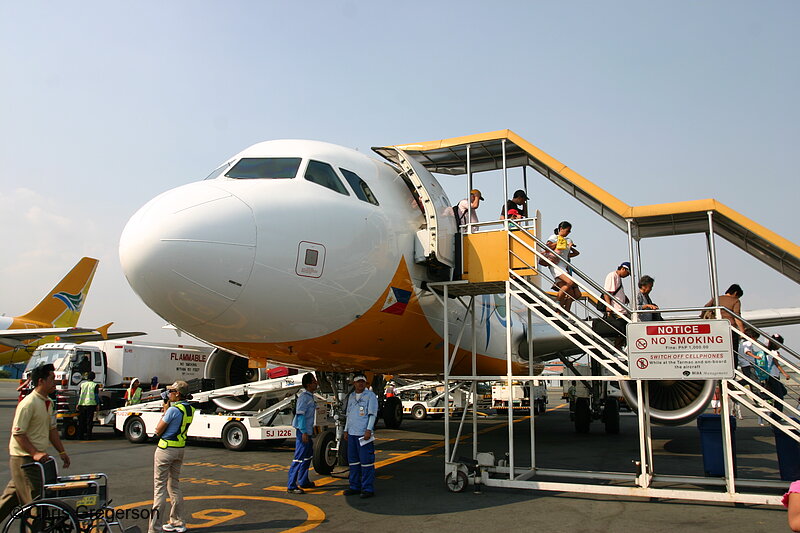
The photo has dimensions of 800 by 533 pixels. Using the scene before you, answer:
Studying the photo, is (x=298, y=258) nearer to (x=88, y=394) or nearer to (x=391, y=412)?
(x=88, y=394)

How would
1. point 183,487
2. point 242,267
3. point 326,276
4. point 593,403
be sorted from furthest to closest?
point 593,403, point 183,487, point 326,276, point 242,267

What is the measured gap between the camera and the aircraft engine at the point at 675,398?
7.50 meters

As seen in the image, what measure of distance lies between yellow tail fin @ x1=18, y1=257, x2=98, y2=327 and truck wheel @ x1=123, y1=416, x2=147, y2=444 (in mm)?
22863

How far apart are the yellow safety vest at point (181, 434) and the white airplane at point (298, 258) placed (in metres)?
0.83

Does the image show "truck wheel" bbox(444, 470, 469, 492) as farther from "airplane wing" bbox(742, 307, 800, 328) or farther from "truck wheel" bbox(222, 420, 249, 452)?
"airplane wing" bbox(742, 307, 800, 328)

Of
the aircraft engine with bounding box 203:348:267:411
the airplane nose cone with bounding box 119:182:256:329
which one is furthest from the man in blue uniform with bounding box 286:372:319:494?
the aircraft engine with bounding box 203:348:267:411

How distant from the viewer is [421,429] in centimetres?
1841

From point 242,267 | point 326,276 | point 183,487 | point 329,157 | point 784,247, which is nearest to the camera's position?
point 242,267

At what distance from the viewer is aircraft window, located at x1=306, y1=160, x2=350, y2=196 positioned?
24.6 ft

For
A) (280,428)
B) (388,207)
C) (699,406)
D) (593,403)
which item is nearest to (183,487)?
(280,428)

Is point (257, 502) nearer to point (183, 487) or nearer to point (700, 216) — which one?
point (183, 487)

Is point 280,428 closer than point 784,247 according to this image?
No

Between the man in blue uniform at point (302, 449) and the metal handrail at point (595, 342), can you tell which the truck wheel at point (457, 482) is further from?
the metal handrail at point (595, 342)

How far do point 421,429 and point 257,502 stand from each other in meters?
11.4
